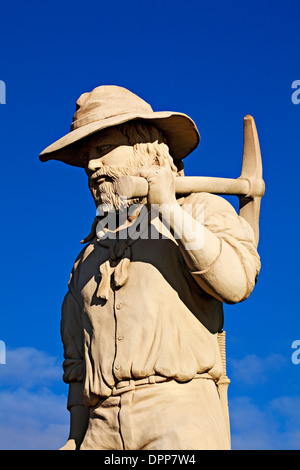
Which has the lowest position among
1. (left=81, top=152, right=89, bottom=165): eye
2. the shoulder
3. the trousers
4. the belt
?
the trousers

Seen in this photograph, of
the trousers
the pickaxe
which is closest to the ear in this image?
the pickaxe

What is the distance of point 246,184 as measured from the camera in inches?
275

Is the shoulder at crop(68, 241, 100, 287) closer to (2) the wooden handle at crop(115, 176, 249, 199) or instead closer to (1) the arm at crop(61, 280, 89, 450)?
(1) the arm at crop(61, 280, 89, 450)

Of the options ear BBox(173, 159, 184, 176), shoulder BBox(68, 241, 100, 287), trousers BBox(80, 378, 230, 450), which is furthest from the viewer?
ear BBox(173, 159, 184, 176)

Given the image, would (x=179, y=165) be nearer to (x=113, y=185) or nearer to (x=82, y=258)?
(x=113, y=185)

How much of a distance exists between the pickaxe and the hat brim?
45cm

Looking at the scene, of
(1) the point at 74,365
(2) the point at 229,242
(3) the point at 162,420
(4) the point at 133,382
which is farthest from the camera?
(1) the point at 74,365

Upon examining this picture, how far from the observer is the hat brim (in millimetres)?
6656

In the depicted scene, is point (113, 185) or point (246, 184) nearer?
point (113, 185)

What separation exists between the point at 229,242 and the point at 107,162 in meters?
1.22

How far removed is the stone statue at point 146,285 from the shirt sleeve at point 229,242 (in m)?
0.01

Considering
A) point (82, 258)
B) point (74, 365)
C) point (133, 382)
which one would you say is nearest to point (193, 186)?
point (82, 258)

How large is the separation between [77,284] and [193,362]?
4.14 ft
